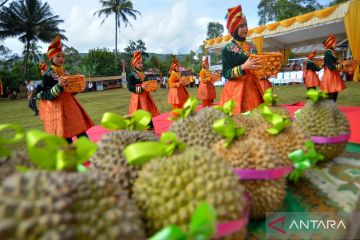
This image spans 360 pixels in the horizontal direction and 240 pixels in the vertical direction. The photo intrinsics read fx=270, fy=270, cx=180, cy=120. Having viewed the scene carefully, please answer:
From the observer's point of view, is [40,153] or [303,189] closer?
[40,153]

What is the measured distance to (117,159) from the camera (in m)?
0.71

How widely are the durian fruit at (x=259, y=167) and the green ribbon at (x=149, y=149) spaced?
0.19 meters

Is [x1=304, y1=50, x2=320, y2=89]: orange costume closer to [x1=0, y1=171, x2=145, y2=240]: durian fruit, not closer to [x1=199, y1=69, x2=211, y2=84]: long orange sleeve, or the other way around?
[x1=199, y1=69, x2=211, y2=84]: long orange sleeve

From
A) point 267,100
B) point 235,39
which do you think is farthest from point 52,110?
point 267,100

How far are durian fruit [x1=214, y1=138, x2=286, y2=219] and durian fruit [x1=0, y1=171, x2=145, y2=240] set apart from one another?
1.21 ft

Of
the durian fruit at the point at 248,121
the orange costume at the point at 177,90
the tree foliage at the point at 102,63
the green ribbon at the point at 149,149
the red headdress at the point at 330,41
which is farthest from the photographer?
the tree foliage at the point at 102,63

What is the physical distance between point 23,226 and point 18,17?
33.3 metres

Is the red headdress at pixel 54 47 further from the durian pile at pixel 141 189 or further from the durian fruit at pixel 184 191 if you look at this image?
the durian fruit at pixel 184 191

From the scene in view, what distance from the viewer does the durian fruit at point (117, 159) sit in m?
0.67

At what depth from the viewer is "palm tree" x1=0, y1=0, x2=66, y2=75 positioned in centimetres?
2681

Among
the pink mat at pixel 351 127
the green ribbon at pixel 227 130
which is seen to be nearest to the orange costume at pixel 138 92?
the pink mat at pixel 351 127

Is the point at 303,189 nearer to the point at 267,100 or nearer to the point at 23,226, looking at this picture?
the point at 267,100

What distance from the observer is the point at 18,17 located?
90.1 feet

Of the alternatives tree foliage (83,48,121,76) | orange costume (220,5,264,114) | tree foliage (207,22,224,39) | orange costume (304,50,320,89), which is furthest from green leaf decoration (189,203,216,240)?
tree foliage (207,22,224,39)
